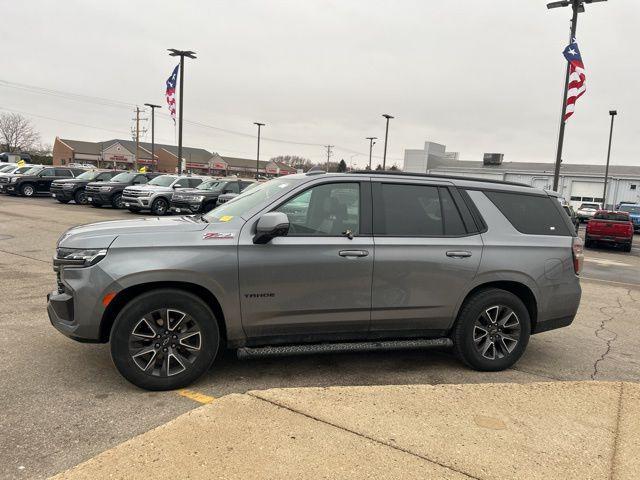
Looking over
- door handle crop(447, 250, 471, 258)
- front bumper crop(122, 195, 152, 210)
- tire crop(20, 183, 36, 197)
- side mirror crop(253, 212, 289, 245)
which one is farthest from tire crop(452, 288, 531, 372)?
tire crop(20, 183, 36, 197)

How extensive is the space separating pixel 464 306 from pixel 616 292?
659cm

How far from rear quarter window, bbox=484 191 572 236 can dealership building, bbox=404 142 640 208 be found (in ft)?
141

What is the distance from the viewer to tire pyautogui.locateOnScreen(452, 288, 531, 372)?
178 inches

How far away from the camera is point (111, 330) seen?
370 centimetres

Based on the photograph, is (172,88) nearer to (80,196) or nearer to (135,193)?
(80,196)

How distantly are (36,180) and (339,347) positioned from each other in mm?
28223

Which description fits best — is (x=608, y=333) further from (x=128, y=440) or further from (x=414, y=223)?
(x=128, y=440)

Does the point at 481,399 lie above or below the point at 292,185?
below

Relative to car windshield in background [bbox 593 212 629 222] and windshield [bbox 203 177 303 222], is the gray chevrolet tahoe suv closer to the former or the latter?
windshield [bbox 203 177 303 222]

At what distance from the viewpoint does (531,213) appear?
488cm

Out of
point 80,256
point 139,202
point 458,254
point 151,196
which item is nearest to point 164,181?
point 151,196

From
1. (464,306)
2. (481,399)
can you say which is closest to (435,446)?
(481,399)

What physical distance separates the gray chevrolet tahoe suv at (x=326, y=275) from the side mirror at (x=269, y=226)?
0.01 metres

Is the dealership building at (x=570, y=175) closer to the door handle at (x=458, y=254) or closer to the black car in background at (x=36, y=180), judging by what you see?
the black car in background at (x=36, y=180)
